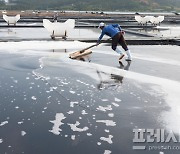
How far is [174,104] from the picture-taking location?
689 centimetres

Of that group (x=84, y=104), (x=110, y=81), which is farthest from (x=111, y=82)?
(x=84, y=104)

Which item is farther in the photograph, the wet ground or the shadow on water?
the shadow on water

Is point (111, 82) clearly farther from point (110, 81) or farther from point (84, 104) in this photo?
point (84, 104)

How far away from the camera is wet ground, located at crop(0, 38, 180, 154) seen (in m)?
4.97

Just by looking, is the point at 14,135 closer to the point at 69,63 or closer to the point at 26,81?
the point at 26,81

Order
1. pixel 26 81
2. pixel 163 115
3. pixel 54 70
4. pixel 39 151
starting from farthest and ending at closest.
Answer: pixel 54 70 → pixel 26 81 → pixel 163 115 → pixel 39 151

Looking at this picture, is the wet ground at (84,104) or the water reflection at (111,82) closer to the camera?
the wet ground at (84,104)

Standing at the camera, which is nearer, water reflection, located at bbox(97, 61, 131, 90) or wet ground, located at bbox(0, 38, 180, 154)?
wet ground, located at bbox(0, 38, 180, 154)

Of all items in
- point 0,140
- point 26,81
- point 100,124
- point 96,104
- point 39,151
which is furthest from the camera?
point 26,81

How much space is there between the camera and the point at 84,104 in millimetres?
6848

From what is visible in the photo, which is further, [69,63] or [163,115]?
[69,63]

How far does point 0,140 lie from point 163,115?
3.16 m

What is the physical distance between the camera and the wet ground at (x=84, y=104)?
16.3ft

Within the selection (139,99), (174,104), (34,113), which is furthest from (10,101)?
(174,104)
